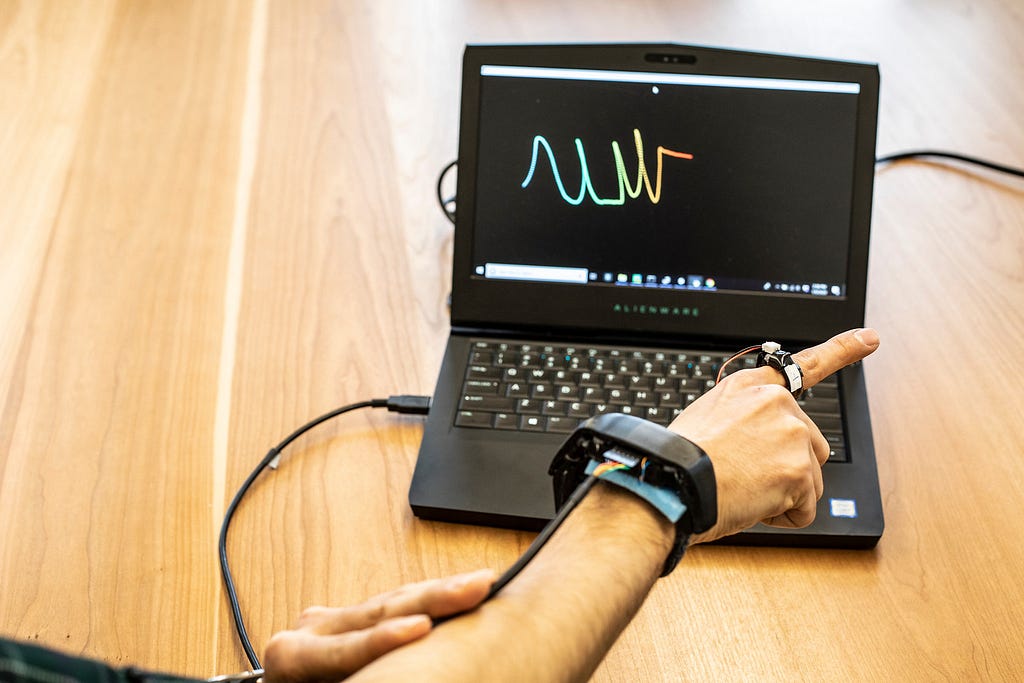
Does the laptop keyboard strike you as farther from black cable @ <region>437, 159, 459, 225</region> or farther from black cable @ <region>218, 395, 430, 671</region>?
black cable @ <region>437, 159, 459, 225</region>

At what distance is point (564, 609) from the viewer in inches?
23.2

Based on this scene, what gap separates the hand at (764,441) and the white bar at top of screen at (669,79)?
289 mm

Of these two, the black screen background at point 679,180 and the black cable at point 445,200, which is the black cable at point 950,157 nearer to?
the black screen background at point 679,180

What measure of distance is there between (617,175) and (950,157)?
0.54 meters

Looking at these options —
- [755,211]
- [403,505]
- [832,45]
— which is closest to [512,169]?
[755,211]

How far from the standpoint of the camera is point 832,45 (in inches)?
55.3

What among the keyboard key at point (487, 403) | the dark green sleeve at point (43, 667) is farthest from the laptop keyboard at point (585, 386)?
the dark green sleeve at point (43, 667)

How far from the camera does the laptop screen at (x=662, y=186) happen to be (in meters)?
0.94

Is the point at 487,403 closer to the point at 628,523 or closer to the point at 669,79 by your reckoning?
the point at 628,523

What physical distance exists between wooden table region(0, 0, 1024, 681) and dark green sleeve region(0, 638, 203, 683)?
0.20 metres

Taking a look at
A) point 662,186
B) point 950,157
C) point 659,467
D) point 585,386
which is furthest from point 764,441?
point 950,157

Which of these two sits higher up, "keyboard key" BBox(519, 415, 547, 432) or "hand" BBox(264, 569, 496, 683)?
"keyboard key" BBox(519, 415, 547, 432)

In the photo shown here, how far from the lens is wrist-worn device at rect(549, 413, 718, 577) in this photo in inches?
25.3

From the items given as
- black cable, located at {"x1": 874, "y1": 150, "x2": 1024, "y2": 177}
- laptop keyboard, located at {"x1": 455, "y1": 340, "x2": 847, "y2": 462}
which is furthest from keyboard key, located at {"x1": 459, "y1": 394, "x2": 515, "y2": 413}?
black cable, located at {"x1": 874, "y1": 150, "x2": 1024, "y2": 177}
